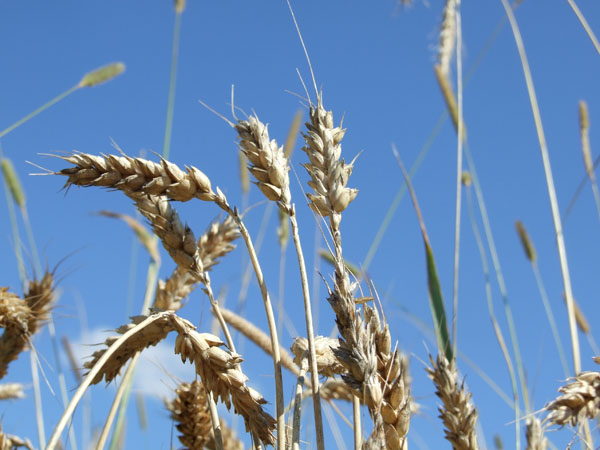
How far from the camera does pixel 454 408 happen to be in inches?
51.6

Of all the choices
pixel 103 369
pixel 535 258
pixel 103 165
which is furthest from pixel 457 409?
pixel 535 258

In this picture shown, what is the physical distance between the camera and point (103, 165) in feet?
4.75

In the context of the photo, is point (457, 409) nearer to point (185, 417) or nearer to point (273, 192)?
point (273, 192)

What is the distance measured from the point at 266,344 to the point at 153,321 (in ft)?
3.74

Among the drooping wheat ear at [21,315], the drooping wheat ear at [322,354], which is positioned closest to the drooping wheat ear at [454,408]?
the drooping wheat ear at [322,354]

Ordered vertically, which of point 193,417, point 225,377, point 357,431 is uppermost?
point 193,417

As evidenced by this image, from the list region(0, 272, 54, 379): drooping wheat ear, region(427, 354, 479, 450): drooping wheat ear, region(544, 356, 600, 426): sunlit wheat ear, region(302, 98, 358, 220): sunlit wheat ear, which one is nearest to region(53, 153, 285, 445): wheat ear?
region(302, 98, 358, 220): sunlit wheat ear

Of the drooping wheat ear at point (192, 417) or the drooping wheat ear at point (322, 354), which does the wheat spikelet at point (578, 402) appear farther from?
the drooping wheat ear at point (192, 417)

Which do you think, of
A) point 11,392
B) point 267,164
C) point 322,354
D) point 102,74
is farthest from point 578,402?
point 102,74

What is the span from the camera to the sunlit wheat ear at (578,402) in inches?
41.4

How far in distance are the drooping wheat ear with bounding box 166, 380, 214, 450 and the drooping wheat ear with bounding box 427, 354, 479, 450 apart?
2.97 feet

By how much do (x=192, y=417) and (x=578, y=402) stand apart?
4.26 feet

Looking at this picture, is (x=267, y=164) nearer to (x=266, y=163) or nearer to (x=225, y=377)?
(x=266, y=163)

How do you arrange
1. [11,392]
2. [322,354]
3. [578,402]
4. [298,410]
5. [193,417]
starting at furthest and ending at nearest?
[11,392] → [193,417] → [322,354] → [298,410] → [578,402]
